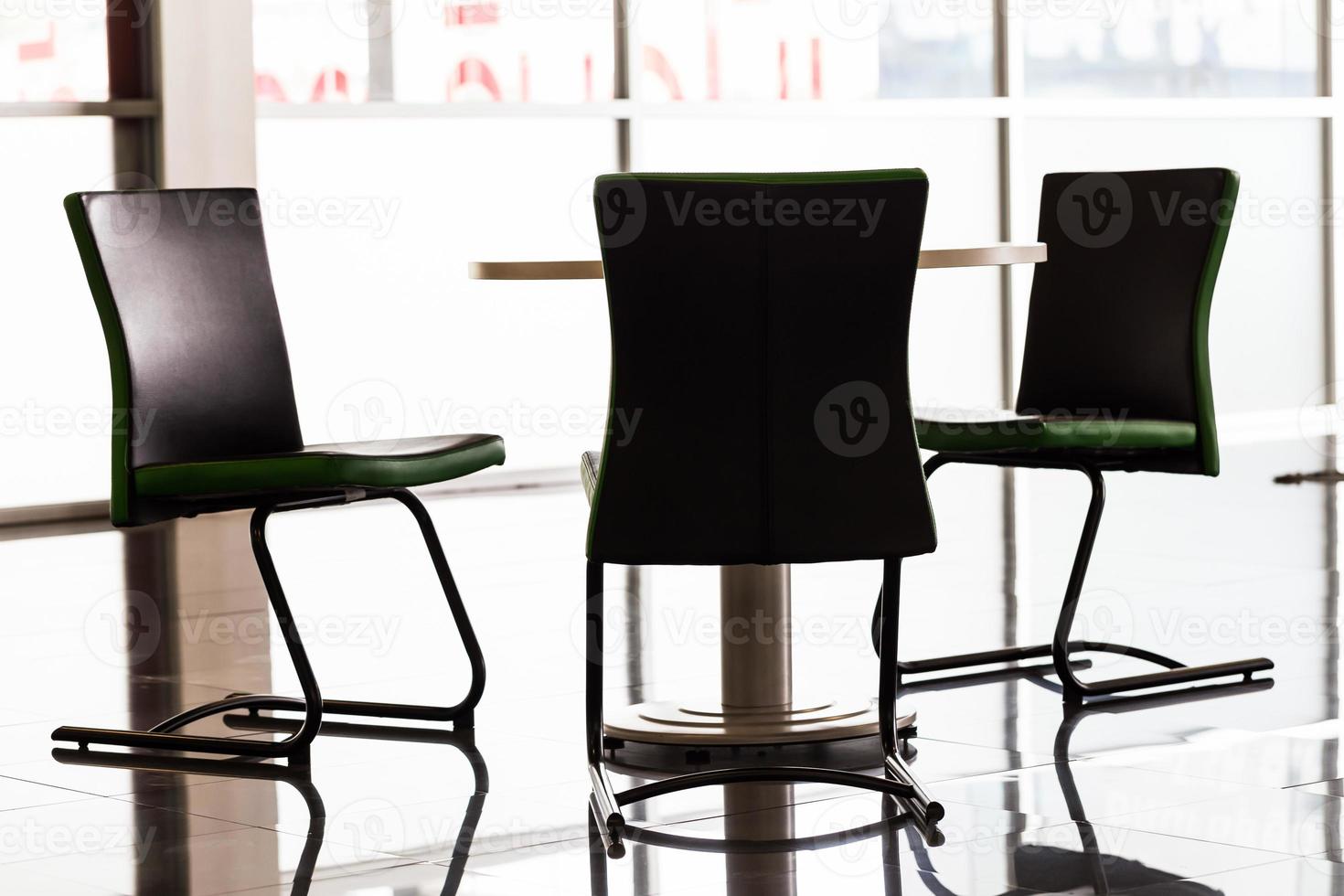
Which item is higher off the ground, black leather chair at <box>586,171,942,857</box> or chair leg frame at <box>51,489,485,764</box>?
black leather chair at <box>586,171,942,857</box>

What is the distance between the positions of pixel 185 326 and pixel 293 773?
0.78m

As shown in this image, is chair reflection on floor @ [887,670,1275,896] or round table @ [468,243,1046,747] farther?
round table @ [468,243,1046,747]

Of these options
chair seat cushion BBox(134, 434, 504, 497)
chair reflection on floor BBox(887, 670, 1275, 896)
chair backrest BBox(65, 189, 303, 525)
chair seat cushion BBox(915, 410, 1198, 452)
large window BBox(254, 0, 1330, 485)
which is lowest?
chair reflection on floor BBox(887, 670, 1275, 896)

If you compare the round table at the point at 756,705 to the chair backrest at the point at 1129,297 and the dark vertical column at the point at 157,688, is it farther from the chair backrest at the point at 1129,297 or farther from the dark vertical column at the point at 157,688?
the dark vertical column at the point at 157,688

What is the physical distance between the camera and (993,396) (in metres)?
7.82

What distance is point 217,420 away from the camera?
3207 millimetres

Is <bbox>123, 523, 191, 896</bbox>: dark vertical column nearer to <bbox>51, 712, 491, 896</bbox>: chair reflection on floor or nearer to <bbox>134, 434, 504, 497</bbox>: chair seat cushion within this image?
<bbox>51, 712, 491, 896</bbox>: chair reflection on floor

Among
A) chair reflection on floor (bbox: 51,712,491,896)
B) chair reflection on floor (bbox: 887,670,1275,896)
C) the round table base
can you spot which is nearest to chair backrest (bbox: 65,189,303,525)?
chair reflection on floor (bbox: 51,712,491,896)

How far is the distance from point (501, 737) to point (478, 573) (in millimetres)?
1787

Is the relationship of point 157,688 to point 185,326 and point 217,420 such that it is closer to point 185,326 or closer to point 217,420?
point 217,420

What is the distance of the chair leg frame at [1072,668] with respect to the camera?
3.26 meters

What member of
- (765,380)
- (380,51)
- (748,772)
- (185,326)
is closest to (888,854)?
(748,772)

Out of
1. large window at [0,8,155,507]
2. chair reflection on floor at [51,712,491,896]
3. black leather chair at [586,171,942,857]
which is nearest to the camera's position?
chair reflection on floor at [51,712,491,896]

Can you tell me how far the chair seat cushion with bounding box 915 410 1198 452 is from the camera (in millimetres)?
3213
